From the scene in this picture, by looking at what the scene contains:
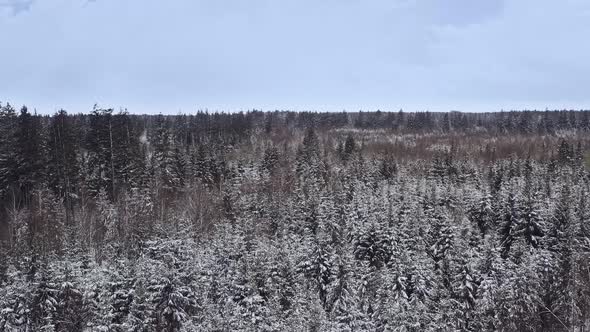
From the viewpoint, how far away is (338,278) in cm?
3238

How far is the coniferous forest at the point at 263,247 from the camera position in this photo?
26828mm

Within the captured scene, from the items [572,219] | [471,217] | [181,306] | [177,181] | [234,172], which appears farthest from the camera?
[234,172]

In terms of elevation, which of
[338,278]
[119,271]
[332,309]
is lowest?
[332,309]

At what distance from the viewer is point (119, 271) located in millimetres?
27625

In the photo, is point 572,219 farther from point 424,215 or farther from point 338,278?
point 338,278

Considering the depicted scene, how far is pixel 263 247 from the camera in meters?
40.0

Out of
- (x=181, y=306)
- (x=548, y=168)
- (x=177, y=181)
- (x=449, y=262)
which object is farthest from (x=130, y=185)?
(x=548, y=168)

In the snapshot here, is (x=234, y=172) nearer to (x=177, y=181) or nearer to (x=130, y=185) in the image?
(x=177, y=181)

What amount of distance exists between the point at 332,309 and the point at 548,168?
271ft

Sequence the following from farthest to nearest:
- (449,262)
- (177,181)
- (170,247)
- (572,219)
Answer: (177,181) → (572,219) → (449,262) → (170,247)

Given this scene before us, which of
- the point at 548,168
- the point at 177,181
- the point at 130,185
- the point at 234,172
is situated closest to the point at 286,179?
the point at 234,172

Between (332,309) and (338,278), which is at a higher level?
(338,278)

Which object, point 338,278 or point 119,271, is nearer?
point 119,271

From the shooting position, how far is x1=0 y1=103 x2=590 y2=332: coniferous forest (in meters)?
26.8
